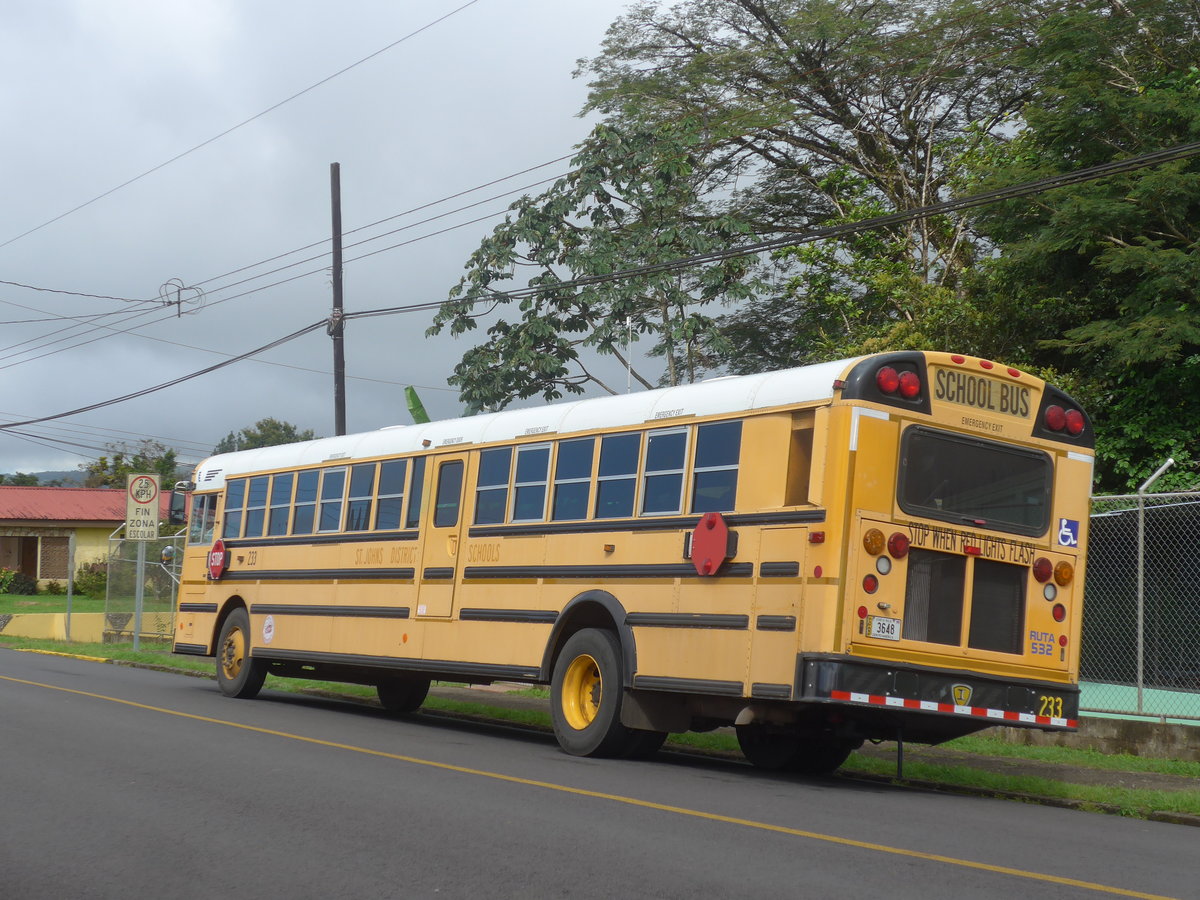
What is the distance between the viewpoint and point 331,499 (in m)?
A: 16.4

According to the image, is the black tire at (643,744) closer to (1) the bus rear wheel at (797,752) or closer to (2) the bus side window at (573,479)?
(1) the bus rear wheel at (797,752)

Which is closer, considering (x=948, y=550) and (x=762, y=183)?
(x=948, y=550)

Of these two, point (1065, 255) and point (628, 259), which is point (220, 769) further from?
point (628, 259)

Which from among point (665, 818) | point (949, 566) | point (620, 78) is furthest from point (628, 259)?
point (665, 818)

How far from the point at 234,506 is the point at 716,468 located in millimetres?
8983

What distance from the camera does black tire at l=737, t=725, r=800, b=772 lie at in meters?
12.2

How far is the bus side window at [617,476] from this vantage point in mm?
12102

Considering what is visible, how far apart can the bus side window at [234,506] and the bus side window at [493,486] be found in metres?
5.38

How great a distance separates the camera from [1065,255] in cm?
2045

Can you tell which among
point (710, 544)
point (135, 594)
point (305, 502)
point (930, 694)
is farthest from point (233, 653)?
point (135, 594)

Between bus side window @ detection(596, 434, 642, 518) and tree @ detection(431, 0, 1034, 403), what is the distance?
12202mm

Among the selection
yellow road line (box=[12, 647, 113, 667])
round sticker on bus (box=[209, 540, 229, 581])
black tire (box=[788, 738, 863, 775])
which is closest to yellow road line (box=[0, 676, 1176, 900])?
black tire (box=[788, 738, 863, 775])

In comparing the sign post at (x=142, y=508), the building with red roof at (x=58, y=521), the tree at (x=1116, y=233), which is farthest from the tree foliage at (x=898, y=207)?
the building with red roof at (x=58, y=521)

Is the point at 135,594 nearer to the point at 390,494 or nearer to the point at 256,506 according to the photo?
the point at 256,506
